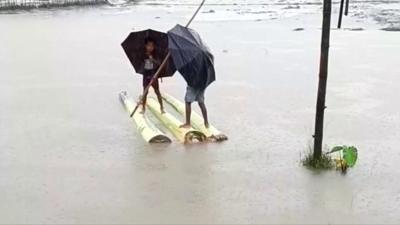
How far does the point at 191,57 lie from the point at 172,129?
1102mm

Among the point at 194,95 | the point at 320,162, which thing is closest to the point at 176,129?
the point at 194,95

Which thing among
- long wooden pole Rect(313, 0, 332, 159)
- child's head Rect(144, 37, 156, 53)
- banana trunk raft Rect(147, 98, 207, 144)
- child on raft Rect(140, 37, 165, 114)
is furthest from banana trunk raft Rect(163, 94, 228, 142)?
long wooden pole Rect(313, 0, 332, 159)

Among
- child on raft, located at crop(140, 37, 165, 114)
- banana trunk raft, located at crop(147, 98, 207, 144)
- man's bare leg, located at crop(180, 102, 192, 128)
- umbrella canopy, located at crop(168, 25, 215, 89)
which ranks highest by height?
umbrella canopy, located at crop(168, 25, 215, 89)

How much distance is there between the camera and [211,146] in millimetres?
7473

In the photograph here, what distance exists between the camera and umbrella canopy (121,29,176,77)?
8422mm

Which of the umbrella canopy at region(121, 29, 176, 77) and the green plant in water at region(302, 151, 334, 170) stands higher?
the umbrella canopy at region(121, 29, 176, 77)

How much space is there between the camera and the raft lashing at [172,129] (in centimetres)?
762

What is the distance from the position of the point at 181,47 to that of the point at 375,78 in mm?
5682

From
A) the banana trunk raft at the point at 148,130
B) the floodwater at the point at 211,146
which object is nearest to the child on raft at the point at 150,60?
the banana trunk raft at the point at 148,130

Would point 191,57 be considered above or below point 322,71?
below

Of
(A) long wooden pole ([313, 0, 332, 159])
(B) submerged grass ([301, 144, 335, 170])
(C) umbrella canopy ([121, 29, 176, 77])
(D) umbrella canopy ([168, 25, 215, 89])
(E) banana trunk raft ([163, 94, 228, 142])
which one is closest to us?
Result: (A) long wooden pole ([313, 0, 332, 159])

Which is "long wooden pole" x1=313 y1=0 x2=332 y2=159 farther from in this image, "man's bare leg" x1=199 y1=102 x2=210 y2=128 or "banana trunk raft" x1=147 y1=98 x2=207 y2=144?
"man's bare leg" x1=199 y1=102 x2=210 y2=128

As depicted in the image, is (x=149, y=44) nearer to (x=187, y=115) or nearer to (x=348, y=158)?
(x=187, y=115)

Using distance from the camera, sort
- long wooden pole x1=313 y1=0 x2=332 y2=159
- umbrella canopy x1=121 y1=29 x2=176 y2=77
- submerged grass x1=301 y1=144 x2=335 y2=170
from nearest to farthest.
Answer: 1. long wooden pole x1=313 y1=0 x2=332 y2=159
2. submerged grass x1=301 y1=144 x2=335 y2=170
3. umbrella canopy x1=121 y1=29 x2=176 y2=77
